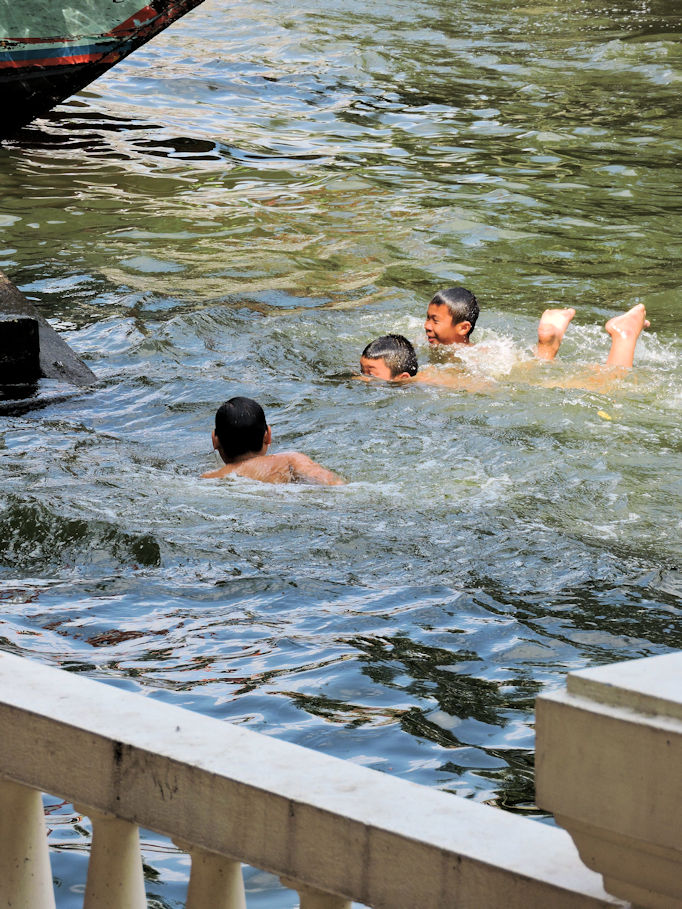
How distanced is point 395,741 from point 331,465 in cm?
339

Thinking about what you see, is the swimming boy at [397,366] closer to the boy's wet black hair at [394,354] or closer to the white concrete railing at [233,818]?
the boy's wet black hair at [394,354]

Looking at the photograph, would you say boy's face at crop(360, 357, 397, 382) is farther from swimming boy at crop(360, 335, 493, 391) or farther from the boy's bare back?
the boy's bare back

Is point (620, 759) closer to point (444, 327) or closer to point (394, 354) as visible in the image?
point (394, 354)

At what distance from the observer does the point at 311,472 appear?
688 cm

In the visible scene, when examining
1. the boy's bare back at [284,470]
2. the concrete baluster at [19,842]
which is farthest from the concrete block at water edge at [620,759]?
the boy's bare back at [284,470]

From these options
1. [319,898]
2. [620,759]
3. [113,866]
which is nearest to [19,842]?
[113,866]

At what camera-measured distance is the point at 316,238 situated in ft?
42.0

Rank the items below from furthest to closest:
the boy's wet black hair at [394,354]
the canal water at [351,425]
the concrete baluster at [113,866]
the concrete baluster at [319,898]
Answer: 1. the boy's wet black hair at [394,354]
2. the canal water at [351,425]
3. the concrete baluster at [113,866]
4. the concrete baluster at [319,898]

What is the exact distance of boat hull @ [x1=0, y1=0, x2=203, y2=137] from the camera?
16344 millimetres

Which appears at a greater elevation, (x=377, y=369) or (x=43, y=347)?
(x=43, y=347)

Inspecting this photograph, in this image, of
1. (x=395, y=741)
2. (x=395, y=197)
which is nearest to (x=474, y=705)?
(x=395, y=741)

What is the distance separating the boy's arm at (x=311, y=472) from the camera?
270 inches

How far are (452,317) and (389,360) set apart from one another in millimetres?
850

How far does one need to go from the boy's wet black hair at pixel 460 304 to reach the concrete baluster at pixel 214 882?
754cm
